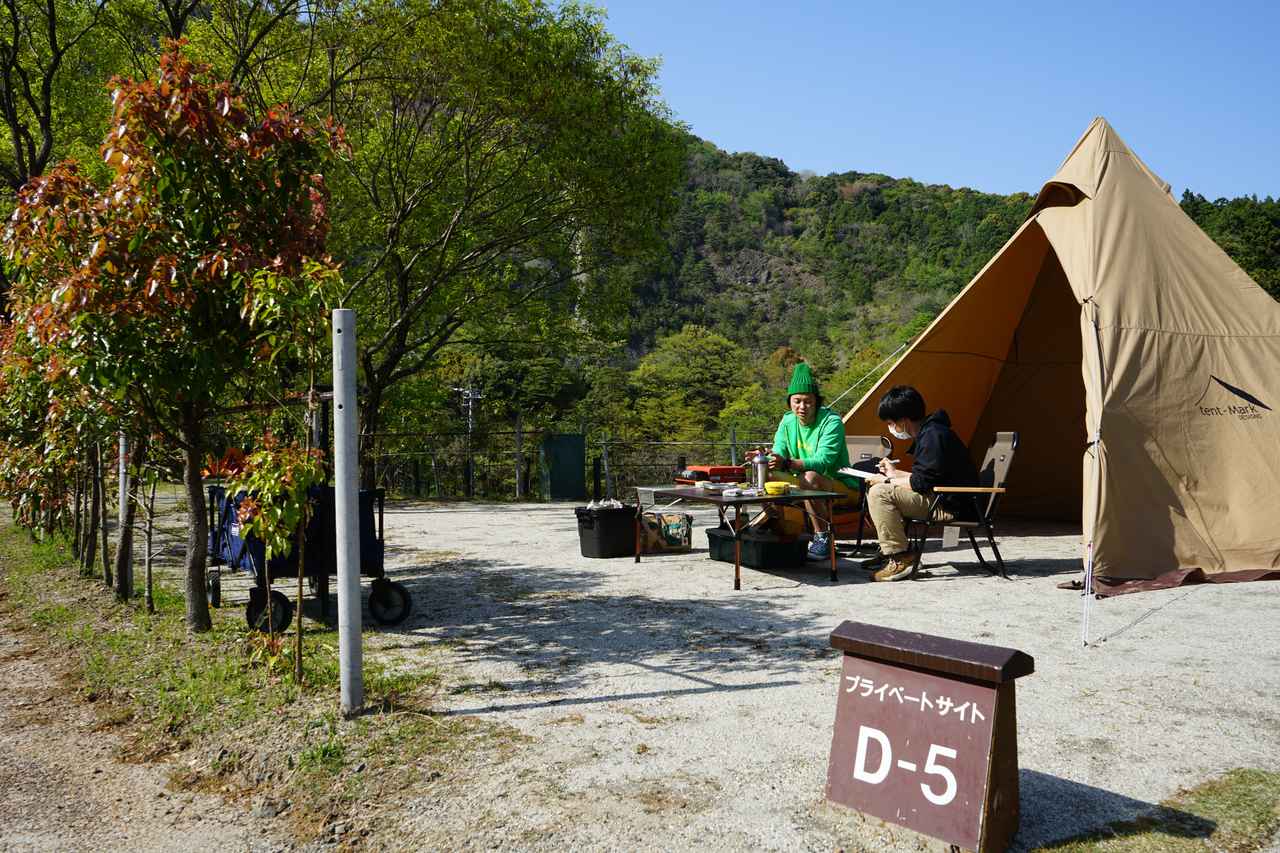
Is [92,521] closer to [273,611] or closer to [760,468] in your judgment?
[273,611]

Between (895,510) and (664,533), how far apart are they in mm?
2295

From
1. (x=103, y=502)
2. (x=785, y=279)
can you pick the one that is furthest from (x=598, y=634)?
(x=785, y=279)

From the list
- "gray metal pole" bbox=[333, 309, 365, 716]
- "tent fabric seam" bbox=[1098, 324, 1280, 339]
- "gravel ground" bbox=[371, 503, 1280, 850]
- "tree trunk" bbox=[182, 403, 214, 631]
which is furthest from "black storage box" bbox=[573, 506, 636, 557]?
"gray metal pole" bbox=[333, 309, 365, 716]

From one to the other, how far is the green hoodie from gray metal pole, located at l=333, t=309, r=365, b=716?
4.15 m

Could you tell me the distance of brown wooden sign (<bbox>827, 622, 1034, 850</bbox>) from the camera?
97.6 inches

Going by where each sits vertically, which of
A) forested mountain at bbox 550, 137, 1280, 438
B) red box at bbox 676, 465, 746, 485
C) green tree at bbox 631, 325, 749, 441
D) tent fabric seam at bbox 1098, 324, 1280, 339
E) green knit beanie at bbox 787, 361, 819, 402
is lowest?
red box at bbox 676, 465, 746, 485

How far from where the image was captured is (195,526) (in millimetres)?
5059

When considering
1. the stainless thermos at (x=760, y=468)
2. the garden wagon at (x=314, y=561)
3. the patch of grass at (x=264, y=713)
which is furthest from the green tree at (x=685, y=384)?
the patch of grass at (x=264, y=713)

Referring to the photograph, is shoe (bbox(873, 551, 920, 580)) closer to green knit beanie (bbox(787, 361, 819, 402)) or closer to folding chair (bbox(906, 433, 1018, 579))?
folding chair (bbox(906, 433, 1018, 579))

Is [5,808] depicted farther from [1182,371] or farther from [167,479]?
[1182,371]

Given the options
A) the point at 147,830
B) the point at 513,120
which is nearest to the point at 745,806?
the point at 147,830

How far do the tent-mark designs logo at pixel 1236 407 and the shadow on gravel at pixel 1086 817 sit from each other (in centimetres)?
444

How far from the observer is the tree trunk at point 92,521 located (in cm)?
677

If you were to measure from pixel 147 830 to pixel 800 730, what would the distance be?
2.20 meters
